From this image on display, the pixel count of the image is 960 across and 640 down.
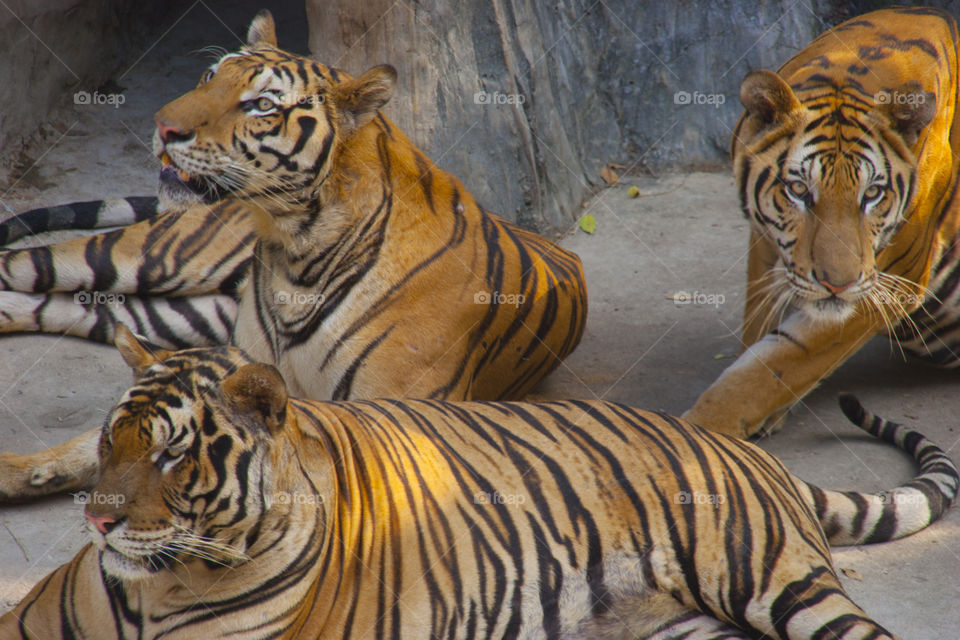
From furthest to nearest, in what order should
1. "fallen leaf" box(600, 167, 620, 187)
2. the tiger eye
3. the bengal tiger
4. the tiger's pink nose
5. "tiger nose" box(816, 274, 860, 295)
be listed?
"fallen leaf" box(600, 167, 620, 187) < the tiger eye < "tiger nose" box(816, 274, 860, 295) < the bengal tiger < the tiger's pink nose

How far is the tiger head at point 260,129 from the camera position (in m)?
3.35

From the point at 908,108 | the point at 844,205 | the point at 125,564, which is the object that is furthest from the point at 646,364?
the point at 125,564

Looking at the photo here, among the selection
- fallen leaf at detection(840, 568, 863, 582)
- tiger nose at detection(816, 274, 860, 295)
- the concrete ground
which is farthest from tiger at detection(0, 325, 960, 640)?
tiger nose at detection(816, 274, 860, 295)

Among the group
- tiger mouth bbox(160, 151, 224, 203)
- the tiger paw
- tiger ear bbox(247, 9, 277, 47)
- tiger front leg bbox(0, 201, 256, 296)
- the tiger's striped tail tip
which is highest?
tiger ear bbox(247, 9, 277, 47)

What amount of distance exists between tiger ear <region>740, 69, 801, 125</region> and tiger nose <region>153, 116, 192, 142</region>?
2013 millimetres

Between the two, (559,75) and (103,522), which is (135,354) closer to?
(103,522)

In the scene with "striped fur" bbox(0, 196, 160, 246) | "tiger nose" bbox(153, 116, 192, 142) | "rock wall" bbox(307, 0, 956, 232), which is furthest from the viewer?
"rock wall" bbox(307, 0, 956, 232)

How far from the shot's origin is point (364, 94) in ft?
11.5

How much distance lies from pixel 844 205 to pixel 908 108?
1.37ft

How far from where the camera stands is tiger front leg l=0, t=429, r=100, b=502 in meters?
3.50

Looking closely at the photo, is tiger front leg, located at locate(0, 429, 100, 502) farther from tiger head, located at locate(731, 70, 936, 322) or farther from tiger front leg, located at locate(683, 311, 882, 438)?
tiger head, located at locate(731, 70, 936, 322)

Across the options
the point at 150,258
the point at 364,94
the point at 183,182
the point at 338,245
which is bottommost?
the point at 150,258

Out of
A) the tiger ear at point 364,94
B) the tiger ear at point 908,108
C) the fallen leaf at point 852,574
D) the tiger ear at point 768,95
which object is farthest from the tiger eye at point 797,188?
the tiger ear at point 364,94

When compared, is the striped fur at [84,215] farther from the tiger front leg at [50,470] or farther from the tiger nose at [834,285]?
the tiger nose at [834,285]
